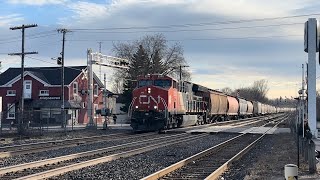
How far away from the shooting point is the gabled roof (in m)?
64.2

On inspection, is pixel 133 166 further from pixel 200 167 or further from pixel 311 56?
pixel 311 56

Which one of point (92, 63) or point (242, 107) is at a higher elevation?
point (92, 63)

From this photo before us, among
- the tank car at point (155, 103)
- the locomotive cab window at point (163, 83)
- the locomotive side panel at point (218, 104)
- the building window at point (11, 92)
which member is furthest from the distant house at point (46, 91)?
the locomotive cab window at point (163, 83)

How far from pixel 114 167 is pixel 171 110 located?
19376mm

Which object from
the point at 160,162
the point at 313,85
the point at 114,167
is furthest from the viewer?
the point at 160,162

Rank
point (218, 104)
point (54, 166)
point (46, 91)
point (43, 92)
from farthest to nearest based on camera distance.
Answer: point (43, 92) → point (46, 91) → point (218, 104) → point (54, 166)

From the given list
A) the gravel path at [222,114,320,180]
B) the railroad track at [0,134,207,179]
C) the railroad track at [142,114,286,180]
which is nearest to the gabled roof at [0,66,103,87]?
the railroad track at [0,134,207,179]

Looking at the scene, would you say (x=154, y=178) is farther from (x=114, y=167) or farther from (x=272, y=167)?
(x=272, y=167)

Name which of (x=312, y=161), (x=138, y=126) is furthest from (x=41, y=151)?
(x=138, y=126)

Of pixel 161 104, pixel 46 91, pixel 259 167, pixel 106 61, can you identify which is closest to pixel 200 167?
pixel 259 167

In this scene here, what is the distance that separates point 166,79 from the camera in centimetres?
3281

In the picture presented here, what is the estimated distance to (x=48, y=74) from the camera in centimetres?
6619

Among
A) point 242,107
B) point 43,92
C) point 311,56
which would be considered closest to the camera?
point 311,56

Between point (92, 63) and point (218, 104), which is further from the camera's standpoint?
point (218, 104)
